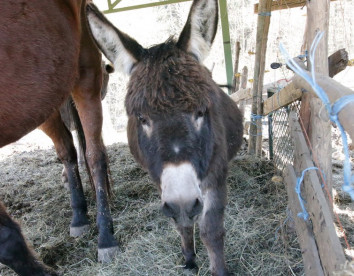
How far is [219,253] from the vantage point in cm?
230

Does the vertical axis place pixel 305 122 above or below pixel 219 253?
above

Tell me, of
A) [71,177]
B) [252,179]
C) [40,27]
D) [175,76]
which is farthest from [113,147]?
[175,76]

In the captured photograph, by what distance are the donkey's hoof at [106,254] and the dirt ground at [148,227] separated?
65mm

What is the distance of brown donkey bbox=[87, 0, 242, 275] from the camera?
1640 millimetres

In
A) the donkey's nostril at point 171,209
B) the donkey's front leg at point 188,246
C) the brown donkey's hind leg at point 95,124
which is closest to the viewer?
the donkey's nostril at point 171,209

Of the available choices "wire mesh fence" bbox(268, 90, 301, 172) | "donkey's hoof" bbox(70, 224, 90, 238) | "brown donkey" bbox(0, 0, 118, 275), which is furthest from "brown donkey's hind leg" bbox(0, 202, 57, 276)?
"wire mesh fence" bbox(268, 90, 301, 172)

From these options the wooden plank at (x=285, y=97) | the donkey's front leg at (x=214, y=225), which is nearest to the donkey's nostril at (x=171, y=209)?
the donkey's front leg at (x=214, y=225)

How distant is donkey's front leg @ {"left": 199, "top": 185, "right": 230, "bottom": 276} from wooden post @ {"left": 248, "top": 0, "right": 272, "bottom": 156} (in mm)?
2100

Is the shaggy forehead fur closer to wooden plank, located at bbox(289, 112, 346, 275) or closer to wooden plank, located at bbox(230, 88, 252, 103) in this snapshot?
wooden plank, located at bbox(289, 112, 346, 275)

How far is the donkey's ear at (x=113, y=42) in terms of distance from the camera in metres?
1.95

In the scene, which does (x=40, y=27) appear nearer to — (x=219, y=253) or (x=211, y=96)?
(x=211, y=96)

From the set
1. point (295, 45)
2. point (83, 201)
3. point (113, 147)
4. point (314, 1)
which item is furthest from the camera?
point (295, 45)

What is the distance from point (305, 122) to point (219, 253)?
1175 millimetres

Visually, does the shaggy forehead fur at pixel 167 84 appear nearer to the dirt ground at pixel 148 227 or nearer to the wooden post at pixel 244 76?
the dirt ground at pixel 148 227
